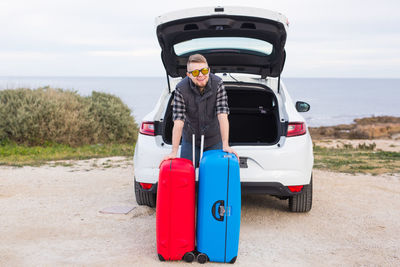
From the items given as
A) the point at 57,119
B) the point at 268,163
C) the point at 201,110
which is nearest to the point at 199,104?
the point at 201,110

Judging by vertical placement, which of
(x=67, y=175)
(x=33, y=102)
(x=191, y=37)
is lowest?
(x=67, y=175)

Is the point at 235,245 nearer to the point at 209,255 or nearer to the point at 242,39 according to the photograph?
the point at 209,255

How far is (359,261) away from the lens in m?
3.72

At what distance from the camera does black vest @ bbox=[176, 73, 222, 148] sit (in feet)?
12.7

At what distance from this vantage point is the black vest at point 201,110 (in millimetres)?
3875

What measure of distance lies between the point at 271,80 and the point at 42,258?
10.1 feet

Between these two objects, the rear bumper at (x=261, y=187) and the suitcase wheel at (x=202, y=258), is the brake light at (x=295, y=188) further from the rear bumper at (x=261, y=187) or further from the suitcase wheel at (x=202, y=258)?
the suitcase wheel at (x=202, y=258)

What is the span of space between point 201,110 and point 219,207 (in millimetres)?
874

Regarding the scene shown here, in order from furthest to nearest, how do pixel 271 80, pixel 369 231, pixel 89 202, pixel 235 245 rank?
pixel 89 202 → pixel 271 80 → pixel 369 231 → pixel 235 245

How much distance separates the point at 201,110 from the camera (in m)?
3.93

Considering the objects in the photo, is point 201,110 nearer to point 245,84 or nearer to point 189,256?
point 189,256

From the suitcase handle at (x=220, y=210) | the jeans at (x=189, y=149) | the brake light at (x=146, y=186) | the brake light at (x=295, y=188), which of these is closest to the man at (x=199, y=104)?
the jeans at (x=189, y=149)

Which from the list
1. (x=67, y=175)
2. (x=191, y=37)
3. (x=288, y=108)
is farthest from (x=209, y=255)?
(x=67, y=175)

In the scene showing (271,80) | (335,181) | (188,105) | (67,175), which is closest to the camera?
(188,105)
